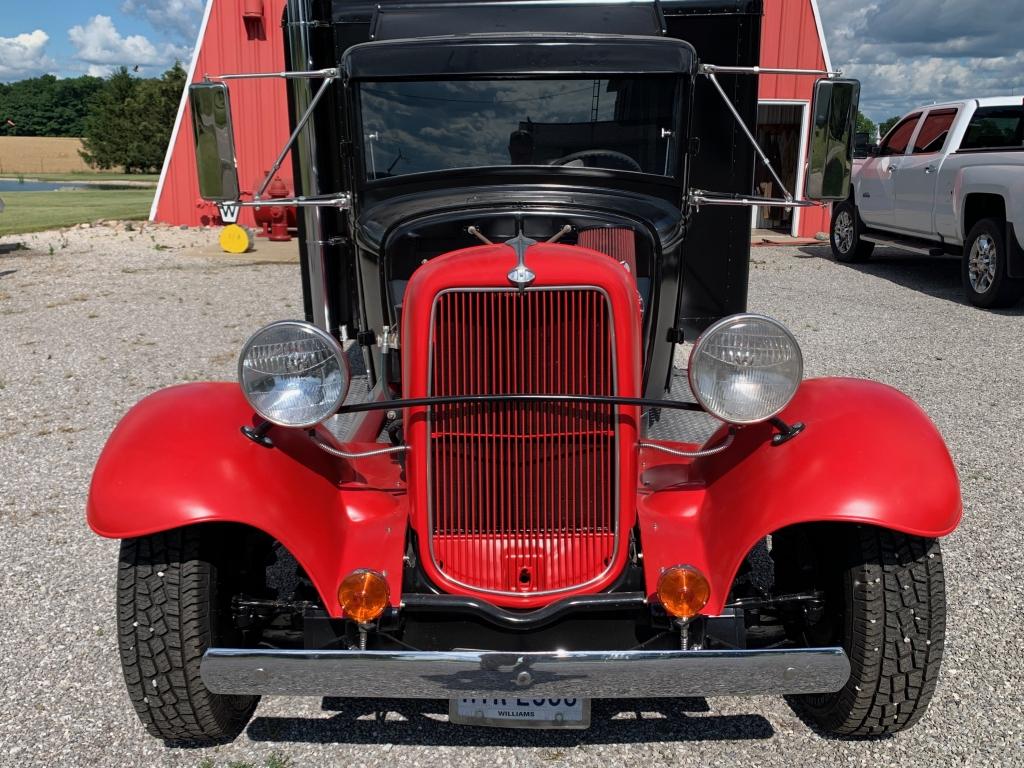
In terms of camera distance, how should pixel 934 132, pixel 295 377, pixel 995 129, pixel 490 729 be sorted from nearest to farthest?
pixel 295 377 < pixel 490 729 < pixel 995 129 < pixel 934 132

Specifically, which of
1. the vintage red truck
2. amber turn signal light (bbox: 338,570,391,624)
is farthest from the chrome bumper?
amber turn signal light (bbox: 338,570,391,624)

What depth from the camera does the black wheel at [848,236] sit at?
480 inches

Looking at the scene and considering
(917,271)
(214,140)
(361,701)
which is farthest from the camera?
(917,271)

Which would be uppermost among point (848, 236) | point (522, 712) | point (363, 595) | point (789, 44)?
point (789, 44)

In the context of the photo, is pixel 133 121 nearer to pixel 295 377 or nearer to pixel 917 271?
pixel 917 271

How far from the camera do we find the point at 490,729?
2.76 metres

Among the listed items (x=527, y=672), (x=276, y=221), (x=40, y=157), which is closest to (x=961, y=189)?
(x=527, y=672)

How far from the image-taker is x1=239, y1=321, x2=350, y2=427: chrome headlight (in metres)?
2.38

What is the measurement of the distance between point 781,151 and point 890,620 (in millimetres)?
16484

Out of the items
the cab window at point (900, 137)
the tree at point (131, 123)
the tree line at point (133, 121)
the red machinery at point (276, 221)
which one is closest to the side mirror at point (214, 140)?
the cab window at point (900, 137)

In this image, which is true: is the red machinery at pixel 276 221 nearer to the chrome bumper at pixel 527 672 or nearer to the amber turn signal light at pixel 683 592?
the chrome bumper at pixel 527 672

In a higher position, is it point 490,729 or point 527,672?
point 527,672

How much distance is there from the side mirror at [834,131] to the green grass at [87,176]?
4059 cm

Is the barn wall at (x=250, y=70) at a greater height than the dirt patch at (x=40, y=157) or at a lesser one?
greater
